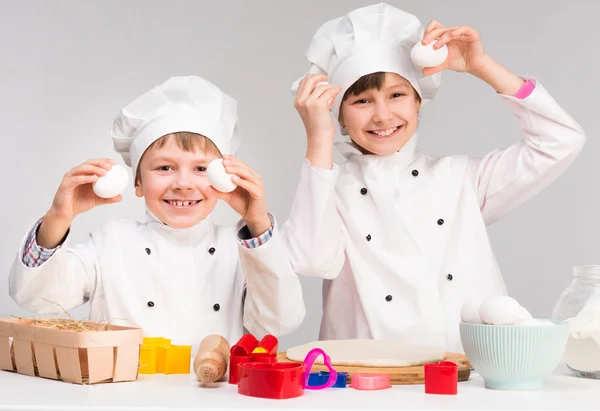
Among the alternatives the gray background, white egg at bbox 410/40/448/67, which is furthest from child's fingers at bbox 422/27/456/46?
the gray background

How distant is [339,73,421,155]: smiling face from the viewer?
1618 mm

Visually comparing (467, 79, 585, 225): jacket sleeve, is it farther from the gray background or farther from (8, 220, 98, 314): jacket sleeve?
the gray background

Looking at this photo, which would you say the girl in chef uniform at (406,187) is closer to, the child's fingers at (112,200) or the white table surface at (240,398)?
the child's fingers at (112,200)

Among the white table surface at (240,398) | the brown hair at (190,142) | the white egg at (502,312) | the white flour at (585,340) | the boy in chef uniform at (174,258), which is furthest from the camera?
the brown hair at (190,142)

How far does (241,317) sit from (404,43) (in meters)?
0.61

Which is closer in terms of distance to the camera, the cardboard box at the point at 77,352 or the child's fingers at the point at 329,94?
the cardboard box at the point at 77,352

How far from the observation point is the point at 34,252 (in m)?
1.36

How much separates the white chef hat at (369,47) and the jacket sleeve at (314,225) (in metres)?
0.22

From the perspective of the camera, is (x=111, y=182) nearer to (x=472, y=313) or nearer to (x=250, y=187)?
(x=250, y=187)

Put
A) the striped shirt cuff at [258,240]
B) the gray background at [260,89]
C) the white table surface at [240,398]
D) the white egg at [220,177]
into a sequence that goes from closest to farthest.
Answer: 1. the white table surface at [240,398]
2. the white egg at [220,177]
3. the striped shirt cuff at [258,240]
4. the gray background at [260,89]

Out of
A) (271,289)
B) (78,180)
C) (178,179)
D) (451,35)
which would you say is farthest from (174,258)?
(451,35)

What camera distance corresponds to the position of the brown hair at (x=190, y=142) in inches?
61.7

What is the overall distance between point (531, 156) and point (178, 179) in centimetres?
68

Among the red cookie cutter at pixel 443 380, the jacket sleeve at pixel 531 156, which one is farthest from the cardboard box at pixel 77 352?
the jacket sleeve at pixel 531 156
